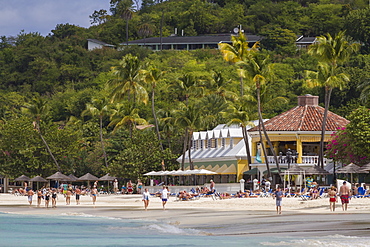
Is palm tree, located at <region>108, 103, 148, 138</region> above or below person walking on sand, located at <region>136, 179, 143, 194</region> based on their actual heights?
above

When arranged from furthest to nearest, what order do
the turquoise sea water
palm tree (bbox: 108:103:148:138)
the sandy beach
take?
palm tree (bbox: 108:103:148:138) < the sandy beach < the turquoise sea water

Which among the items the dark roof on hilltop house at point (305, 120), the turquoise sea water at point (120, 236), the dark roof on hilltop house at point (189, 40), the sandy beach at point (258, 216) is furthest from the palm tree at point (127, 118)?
the dark roof on hilltop house at point (189, 40)

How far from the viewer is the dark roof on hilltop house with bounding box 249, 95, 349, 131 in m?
59.9

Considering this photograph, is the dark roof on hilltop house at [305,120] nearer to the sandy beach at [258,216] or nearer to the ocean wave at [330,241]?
the sandy beach at [258,216]

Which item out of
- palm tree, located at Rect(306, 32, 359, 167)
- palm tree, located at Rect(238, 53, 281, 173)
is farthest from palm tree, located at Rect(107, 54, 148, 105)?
palm tree, located at Rect(306, 32, 359, 167)

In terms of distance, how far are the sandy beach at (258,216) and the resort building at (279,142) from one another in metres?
12.0

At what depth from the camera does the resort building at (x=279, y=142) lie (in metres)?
59.7

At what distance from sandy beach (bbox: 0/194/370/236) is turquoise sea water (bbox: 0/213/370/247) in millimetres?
1331

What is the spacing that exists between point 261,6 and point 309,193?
126344mm

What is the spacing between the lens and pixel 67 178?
7281 centimetres

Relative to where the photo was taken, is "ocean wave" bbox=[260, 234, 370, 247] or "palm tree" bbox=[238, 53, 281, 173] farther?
"palm tree" bbox=[238, 53, 281, 173]

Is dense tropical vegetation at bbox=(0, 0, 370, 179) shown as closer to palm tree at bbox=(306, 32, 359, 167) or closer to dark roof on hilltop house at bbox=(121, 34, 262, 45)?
palm tree at bbox=(306, 32, 359, 167)

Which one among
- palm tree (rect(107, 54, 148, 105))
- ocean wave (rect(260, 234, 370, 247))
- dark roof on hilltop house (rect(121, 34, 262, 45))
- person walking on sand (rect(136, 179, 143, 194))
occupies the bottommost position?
ocean wave (rect(260, 234, 370, 247))

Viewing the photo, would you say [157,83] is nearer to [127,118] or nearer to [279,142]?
[127,118]
